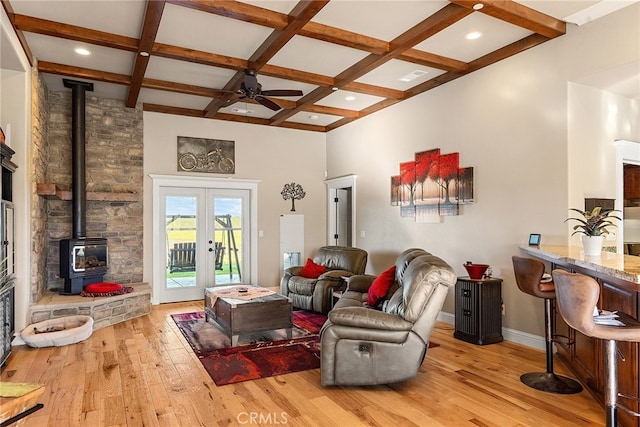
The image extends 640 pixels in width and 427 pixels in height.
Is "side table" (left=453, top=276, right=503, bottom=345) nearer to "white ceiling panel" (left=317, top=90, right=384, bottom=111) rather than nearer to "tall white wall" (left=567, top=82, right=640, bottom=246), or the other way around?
"tall white wall" (left=567, top=82, right=640, bottom=246)

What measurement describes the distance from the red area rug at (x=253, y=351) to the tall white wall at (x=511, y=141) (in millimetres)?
2026

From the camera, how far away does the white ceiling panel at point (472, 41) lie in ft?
12.8

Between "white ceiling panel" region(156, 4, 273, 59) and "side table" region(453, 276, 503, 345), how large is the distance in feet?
11.3

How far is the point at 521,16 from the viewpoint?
3.61 metres

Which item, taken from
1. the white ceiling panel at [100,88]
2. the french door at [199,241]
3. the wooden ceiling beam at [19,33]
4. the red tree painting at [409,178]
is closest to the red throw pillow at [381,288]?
the red tree painting at [409,178]

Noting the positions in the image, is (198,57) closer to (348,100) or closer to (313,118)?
(348,100)

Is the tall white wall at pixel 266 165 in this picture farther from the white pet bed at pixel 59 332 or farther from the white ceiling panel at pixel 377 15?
the white ceiling panel at pixel 377 15

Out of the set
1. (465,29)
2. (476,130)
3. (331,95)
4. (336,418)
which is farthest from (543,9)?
(336,418)

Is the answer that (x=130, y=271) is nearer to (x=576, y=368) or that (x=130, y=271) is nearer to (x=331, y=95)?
(x=331, y=95)

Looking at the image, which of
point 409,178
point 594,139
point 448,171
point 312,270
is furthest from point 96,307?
point 594,139

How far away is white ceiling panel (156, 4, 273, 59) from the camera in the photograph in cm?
378

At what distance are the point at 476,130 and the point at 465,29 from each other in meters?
1.26

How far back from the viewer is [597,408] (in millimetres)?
2865

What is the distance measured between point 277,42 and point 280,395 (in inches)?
130
